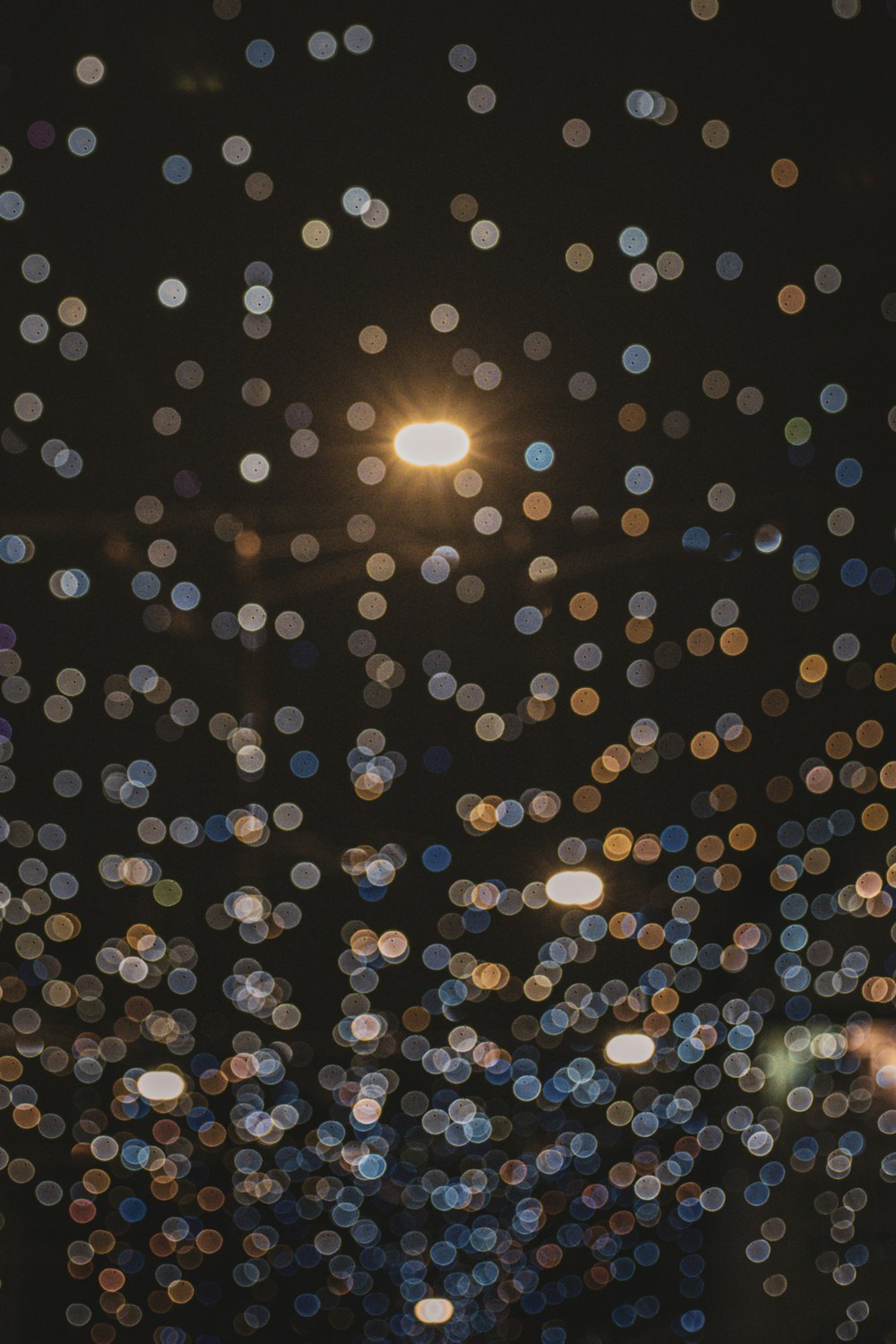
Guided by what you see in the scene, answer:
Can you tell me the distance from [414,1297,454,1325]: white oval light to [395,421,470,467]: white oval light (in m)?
2.18

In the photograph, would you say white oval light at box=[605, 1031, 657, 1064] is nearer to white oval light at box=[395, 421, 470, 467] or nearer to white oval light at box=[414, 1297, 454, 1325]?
white oval light at box=[414, 1297, 454, 1325]

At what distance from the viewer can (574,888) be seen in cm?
180

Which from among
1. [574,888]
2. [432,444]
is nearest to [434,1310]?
[574,888]

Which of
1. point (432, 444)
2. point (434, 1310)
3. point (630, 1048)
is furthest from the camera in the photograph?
point (434, 1310)

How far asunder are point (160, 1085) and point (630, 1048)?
0.88 metres

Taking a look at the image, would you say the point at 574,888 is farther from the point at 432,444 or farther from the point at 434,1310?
the point at 434,1310

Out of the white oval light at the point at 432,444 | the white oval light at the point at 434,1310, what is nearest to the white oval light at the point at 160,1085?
the white oval light at the point at 434,1310

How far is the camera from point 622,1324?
2.56m

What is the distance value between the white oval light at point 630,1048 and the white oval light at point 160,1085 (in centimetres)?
81

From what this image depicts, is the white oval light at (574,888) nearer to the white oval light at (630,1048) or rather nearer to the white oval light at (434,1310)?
the white oval light at (630,1048)

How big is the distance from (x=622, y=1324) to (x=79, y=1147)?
133cm

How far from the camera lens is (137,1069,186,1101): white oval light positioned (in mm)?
2008

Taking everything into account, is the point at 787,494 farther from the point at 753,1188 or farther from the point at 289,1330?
the point at 289,1330

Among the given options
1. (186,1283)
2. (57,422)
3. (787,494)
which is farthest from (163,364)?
(186,1283)
